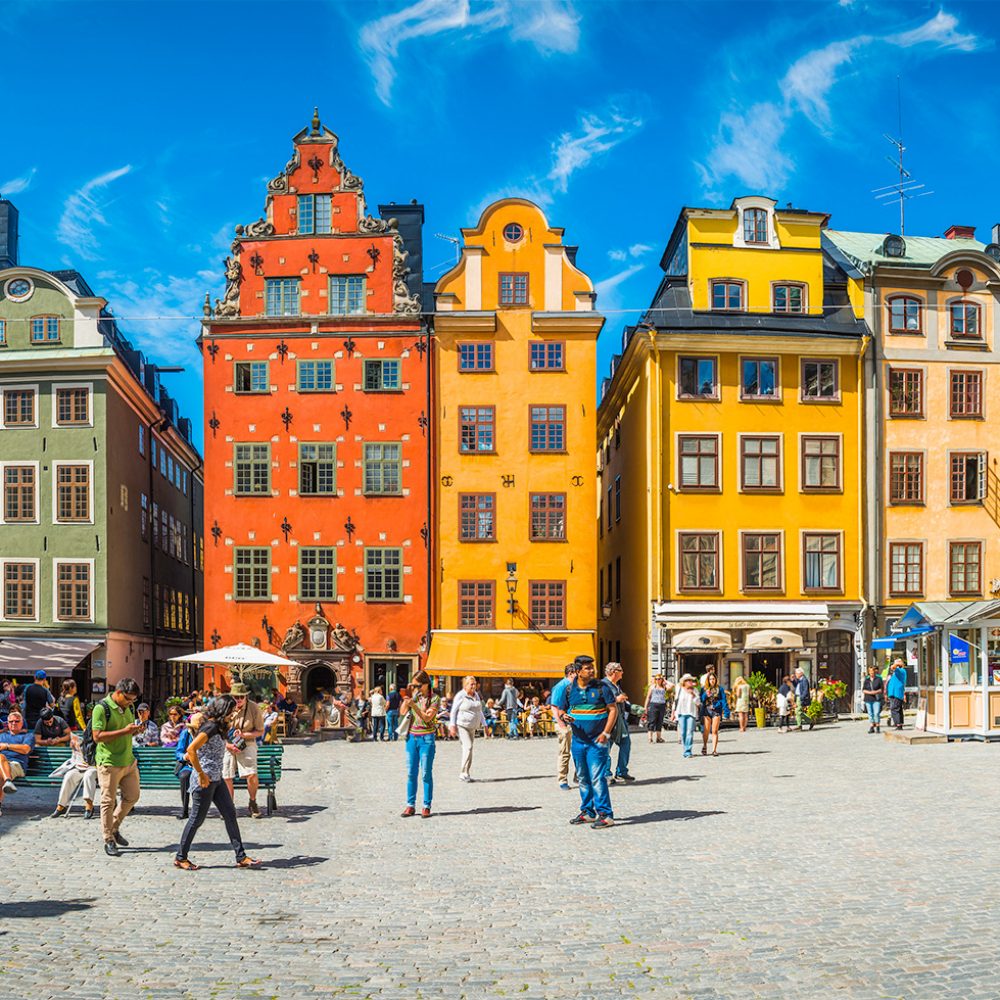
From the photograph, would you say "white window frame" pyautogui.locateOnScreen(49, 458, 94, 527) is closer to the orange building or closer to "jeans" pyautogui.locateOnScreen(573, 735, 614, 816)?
the orange building

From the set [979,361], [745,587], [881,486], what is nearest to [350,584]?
[745,587]

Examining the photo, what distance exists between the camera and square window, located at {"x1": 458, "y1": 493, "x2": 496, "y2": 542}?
43312 millimetres

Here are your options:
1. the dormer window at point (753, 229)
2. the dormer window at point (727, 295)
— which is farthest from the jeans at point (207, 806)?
the dormer window at point (753, 229)

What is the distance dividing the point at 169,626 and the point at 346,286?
1774cm

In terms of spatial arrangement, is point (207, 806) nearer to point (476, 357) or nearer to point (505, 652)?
point (505, 652)

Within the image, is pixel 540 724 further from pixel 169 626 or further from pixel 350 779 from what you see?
pixel 169 626

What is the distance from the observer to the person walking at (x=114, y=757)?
1441cm

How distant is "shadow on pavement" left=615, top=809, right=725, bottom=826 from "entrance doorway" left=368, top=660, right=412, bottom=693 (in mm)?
25566

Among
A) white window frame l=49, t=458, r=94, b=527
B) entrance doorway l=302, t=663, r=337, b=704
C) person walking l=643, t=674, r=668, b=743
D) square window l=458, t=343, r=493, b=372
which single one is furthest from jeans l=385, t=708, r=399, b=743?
white window frame l=49, t=458, r=94, b=527

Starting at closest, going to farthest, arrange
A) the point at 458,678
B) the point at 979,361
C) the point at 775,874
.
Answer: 1. the point at 775,874
2. the point at 458,678
3. the point at 979,361

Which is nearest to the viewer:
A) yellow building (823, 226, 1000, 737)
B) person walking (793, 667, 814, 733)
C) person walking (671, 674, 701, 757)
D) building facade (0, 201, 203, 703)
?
person walking (671, 674, 701, 757)

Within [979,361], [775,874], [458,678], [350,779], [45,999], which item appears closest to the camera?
[45,999]

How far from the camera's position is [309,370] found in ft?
143

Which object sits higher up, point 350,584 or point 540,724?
point 350,584
